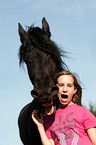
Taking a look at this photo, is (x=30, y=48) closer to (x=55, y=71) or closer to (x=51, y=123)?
(x=55, y=71)

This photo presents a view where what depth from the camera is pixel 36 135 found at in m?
4.44

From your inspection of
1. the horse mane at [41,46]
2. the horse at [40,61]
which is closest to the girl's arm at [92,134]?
the horse at [40,61]

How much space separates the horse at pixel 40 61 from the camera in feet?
10.7

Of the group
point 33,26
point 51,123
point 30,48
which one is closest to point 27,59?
point 30,48

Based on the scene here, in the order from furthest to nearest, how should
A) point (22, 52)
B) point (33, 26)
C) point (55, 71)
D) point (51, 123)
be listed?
1. point (33, 26)
2. point (22, 52)
3. point (55, 71)
4. point (51, 123)

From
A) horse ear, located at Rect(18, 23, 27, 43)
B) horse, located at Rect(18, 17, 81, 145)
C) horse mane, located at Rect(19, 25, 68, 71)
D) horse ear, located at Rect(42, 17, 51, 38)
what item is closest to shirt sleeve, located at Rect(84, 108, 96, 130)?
horse, located at Rect(18, 17, 81, 145)

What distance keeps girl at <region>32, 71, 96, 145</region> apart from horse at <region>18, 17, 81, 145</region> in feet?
0.49

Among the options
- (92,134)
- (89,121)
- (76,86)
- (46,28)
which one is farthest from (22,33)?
(92,134)

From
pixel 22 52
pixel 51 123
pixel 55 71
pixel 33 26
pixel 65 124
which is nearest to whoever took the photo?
pixel 65 124

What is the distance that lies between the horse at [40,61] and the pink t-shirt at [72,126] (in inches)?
10.1

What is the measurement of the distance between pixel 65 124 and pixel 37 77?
0.88 m

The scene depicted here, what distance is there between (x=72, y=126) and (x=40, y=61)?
4.18 ft

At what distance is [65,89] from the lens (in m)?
3.21

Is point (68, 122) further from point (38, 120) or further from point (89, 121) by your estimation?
point (38, 120)
